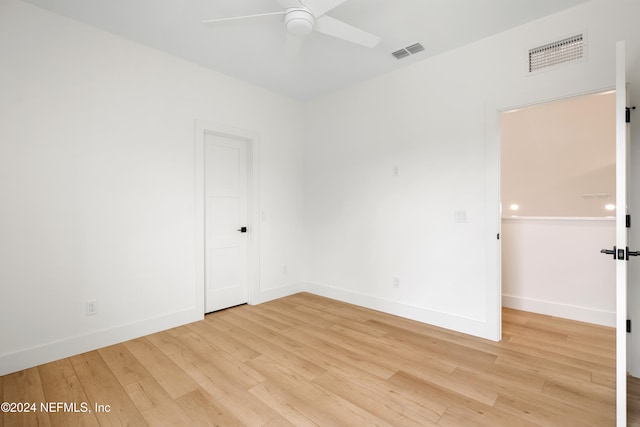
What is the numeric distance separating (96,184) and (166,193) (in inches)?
24.0

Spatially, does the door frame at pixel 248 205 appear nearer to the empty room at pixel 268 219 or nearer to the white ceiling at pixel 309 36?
the empty room at pixel 268 219

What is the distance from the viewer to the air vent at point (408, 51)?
9.80 ft

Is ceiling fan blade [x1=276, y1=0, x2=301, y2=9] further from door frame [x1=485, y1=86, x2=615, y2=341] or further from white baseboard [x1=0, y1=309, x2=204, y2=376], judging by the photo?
white baseboard [x1=0, y1=309, x2=204, y2=376]

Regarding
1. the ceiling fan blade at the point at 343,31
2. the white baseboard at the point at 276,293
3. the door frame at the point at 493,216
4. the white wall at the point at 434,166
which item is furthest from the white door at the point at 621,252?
the white baseboard at the point at 276,293

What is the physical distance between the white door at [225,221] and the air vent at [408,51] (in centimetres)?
216

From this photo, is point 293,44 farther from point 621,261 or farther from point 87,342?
point 87,342

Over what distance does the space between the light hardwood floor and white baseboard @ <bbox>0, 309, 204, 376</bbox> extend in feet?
0.24

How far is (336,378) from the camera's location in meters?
2.22

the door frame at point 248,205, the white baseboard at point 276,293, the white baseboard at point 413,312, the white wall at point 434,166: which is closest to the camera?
the white wall at point 434,166

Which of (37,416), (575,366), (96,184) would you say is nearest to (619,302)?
(575,366)

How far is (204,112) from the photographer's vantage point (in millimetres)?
3467

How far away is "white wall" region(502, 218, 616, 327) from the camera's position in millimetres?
3145

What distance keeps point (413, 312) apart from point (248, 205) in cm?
247

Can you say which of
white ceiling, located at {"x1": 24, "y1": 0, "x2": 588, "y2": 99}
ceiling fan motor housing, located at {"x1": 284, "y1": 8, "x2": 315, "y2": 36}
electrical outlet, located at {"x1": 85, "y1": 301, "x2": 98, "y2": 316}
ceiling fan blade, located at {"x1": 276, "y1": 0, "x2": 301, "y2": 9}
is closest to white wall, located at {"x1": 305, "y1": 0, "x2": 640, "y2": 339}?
white ceiling, located at {"x1": 24, "y1": 0, "x2": 588, "y2": 99}
